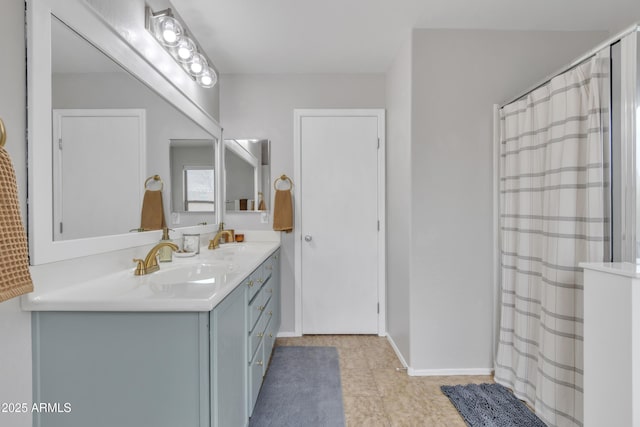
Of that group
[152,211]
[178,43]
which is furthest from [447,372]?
[178,43]

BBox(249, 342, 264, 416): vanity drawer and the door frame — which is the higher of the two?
the door frame

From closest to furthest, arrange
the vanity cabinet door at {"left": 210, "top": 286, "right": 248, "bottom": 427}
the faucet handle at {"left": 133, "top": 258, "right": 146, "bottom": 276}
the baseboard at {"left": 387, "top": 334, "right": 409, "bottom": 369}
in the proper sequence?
the vanity cabinet door at {"left": 210, "top": 286, "right": 248, "bottom": 427} < the faucet handle at {"left": 133, "top": 258, "right": 146, "bottom": 276} < the baseboard at {"left": 387, "top": 334, "right": 409, "bottom": 369}

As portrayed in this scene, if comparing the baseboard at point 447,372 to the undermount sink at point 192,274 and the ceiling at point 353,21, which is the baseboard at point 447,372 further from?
the ceiling at point 353,21

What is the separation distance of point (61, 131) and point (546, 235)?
2250 mm

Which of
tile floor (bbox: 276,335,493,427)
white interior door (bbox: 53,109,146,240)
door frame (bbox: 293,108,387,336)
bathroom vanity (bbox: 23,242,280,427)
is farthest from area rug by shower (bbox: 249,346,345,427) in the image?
white interior door (bbox: 53,109,146,240)

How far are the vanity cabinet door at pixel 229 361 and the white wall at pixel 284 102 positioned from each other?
4.85 feet

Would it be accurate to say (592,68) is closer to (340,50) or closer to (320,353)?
(340,50)

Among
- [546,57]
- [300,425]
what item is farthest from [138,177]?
[546,57]

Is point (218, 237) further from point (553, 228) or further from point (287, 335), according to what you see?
point (553, 228)

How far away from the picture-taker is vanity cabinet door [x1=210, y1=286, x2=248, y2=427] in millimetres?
1080

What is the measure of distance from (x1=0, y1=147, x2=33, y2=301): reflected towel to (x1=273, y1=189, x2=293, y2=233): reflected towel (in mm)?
2020

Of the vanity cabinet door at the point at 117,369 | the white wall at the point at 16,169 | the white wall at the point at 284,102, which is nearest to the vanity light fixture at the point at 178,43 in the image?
the white wall at the point at 284,102

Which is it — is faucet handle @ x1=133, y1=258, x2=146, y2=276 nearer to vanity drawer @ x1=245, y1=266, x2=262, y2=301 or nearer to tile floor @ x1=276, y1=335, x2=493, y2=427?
vanity drawer @ x1=245, y1=266, x2=262, y2=301

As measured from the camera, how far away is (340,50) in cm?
253
